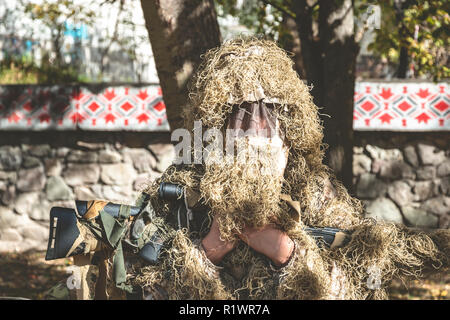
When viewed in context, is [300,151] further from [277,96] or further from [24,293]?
[24,293]

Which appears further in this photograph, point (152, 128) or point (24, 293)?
point (152, 128)

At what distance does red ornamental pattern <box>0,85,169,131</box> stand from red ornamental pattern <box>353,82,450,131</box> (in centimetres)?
197

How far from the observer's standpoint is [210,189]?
173cm

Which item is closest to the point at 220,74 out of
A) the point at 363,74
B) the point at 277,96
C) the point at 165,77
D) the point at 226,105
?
the point at 226,105

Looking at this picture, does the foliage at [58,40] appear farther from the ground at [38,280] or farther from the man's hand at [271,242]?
the man's hand at [271,242]

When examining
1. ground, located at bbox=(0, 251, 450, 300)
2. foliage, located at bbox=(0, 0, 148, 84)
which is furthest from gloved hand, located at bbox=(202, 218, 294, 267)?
foliage, located at bbox=(0, 0, 148, 84)

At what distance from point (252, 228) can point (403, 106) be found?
11.3 feet

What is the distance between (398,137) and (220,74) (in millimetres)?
3589

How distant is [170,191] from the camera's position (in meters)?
1.88

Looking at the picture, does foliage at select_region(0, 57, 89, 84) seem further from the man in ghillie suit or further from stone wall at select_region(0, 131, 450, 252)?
the man in ghillie suit

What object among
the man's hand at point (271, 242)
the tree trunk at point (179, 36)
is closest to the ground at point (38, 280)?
the tree trunk at point (179, 36)

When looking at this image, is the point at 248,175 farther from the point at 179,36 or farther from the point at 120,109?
the point at 120,109

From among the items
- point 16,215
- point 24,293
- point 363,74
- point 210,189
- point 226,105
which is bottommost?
point 24,293
